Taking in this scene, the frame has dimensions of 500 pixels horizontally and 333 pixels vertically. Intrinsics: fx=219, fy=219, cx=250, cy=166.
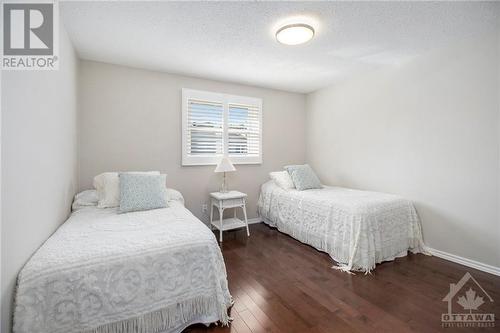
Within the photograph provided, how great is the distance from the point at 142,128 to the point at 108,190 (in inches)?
41.3

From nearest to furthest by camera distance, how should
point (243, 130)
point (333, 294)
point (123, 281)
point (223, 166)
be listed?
1. point (123, 281)
2. point (333, 294)
3. point (223, 166)
4. point (243, 130)

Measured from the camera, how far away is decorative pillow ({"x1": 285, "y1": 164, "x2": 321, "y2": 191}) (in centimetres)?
336

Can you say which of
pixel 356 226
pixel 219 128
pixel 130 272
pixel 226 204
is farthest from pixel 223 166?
pixel 130 272

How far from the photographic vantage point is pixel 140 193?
2248 mm

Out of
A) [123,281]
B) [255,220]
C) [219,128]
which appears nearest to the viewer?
[123,281]

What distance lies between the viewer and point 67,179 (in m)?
2.17

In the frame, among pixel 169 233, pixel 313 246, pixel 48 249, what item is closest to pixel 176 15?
pixel 169 233

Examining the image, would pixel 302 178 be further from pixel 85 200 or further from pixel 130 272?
pixel 85 200

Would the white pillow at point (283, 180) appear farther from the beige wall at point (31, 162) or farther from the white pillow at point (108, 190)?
the beige wall at point (31, 162)

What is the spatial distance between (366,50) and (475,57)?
103 centimetres

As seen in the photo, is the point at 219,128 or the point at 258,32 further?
the point at 219,128

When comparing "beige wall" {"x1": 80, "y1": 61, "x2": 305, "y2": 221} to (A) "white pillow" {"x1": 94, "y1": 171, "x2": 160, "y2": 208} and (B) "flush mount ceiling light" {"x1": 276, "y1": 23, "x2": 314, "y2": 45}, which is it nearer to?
(A) "white pillow" {"x1": 94, "y1": 171, "x2": 160, "y2": 208}

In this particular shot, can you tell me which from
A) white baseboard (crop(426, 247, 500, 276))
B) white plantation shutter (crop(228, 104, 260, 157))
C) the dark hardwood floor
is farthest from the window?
white baseboard (crop(426, 247, 500, 276))

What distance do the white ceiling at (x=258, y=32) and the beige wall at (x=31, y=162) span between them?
19.5 inches
